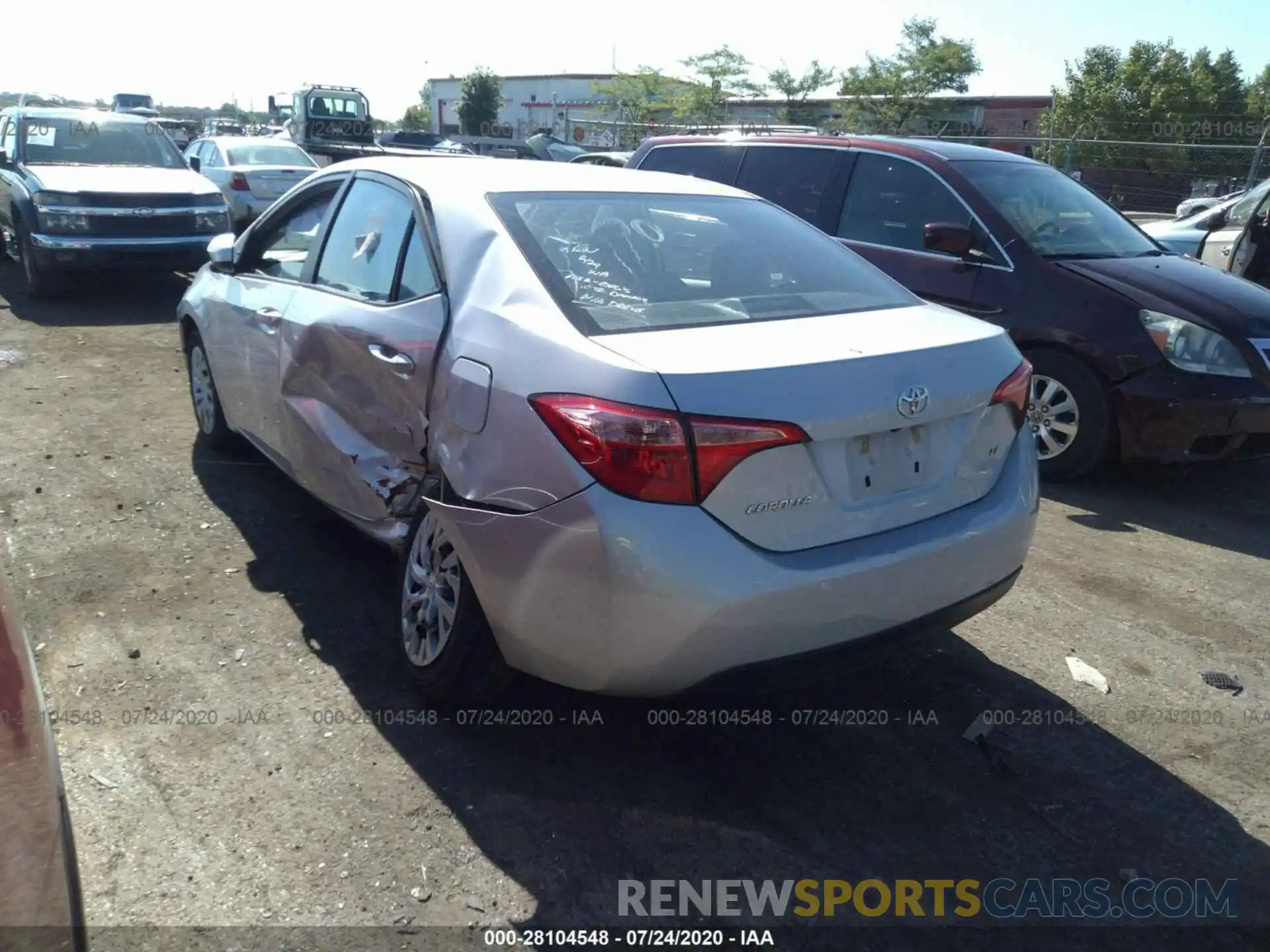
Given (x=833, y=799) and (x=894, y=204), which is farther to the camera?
(x=894, y=204)

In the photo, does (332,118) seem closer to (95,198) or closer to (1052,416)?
(95,198)

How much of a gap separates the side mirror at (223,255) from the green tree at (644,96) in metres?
32.7

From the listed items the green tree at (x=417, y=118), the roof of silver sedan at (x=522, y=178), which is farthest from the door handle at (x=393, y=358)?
the green tree at (x=417, y=118)

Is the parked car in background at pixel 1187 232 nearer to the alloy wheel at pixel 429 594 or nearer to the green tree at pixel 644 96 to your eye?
the alloy wheel at pixel 429 594

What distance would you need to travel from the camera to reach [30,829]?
142cm

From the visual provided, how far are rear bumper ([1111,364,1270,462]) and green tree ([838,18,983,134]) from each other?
109 feet

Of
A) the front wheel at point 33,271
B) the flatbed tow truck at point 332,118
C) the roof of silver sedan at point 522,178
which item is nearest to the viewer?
the roof of silver sedan at point 522,178

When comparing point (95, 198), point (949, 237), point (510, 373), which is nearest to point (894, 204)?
point (949, 237)

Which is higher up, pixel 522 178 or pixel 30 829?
pixel 522 178

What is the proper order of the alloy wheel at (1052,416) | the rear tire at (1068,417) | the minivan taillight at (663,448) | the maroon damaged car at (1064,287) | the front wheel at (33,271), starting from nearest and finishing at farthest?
the minivan taillight at (663,448) < the maroon damaged car at (1064,287) < the rear tire at (1068,417) < the alloy wheel at (1052,416) < the front wheel at (33,271)

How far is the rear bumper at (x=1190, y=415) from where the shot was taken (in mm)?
5367

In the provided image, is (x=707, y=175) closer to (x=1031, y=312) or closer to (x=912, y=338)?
(x=1031, y=312)

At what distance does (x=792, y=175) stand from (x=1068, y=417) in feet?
8.41

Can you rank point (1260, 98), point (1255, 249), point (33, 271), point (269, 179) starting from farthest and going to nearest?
point (1260, 98) → point (269, 179) → point (33, 271) → point (1255, 249)
